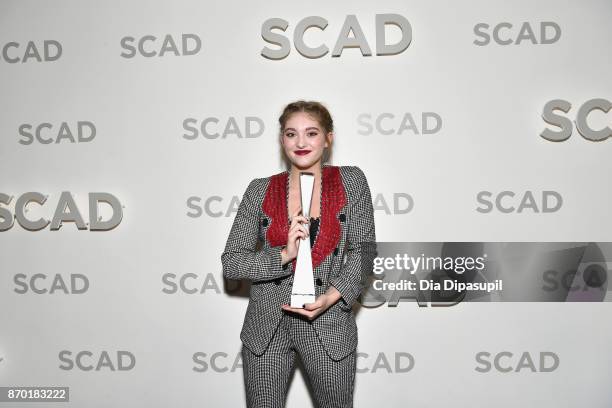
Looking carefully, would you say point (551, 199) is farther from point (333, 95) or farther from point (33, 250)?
point (33, 250)

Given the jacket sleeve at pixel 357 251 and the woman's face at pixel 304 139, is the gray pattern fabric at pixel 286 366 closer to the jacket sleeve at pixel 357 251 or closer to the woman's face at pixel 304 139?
the jacket sleeve at pixel 357 251

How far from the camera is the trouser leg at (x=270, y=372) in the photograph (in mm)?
1322

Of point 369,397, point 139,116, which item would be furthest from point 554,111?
point 139,116

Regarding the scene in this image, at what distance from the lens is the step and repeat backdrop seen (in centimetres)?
177

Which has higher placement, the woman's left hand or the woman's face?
the woman's face

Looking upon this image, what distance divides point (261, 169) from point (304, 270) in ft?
2.16

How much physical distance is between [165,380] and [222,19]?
56.7 inches

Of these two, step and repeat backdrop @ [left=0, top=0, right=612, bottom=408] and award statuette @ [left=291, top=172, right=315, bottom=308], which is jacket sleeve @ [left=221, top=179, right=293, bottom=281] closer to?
award statuette @ [left=291, top=172, right=315, bottom=308]

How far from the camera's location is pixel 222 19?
181 cm

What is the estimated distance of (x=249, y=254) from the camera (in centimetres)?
137

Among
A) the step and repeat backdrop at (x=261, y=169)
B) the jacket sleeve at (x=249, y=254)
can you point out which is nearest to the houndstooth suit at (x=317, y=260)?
the jacket sleeve at (x=249, y=254)

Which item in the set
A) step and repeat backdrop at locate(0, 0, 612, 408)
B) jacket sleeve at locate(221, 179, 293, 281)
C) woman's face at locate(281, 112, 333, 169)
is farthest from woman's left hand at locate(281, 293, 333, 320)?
step and repeat backdrop at locate(0, 0, 612, 408)

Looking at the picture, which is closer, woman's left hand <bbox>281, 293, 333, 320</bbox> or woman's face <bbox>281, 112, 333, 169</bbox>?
woman's left hand <bbox>281, 293, 333, 320</bbox>

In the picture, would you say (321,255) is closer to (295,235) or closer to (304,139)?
(295,235)
